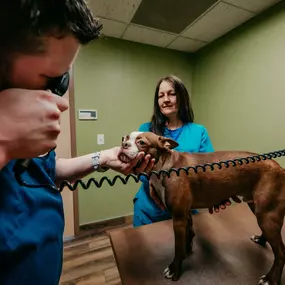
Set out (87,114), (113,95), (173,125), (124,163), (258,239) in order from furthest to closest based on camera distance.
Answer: (113,95), (87,114), (173,125), (258,239), (124,163)

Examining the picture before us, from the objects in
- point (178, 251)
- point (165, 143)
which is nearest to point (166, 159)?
point (165, 143)

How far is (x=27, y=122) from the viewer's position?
298 millimetres

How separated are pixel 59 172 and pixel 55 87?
1.26 ft

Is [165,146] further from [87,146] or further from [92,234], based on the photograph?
[92,234]

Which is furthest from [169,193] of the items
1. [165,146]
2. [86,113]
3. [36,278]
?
[86,113]

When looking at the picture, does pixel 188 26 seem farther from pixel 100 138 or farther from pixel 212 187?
pixel 212 187

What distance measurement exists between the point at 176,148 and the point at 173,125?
20 cm

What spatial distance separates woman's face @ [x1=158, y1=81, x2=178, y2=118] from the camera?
48.3 inches

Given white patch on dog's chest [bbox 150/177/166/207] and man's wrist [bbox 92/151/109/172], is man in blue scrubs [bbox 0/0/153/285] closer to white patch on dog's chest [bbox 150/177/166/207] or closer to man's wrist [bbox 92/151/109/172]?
man's wrist [bbox 92/151/109/172]

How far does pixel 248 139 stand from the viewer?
1.88 metres

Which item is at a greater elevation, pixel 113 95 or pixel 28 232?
pixel 113 95

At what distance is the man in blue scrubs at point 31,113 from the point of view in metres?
0.29

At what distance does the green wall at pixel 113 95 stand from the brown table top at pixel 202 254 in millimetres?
1317

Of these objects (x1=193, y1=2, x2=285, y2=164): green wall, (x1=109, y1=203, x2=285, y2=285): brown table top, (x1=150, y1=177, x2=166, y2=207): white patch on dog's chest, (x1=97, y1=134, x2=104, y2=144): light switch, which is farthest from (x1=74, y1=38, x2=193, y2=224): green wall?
(x1=150, y1=177, x2=166, y2=207): white patch on dog's chest
